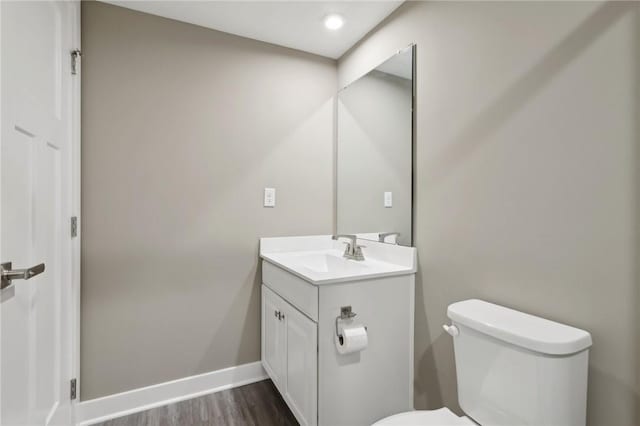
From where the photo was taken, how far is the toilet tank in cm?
89

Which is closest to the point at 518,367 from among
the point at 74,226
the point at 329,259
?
the point at 329,259

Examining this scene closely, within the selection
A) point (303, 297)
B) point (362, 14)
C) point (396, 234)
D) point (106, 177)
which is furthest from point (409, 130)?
point (106, 177)

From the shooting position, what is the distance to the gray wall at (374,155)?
5.68ft

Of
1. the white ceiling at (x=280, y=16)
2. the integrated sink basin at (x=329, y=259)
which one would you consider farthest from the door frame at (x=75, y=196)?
the integrated sink basin at (x=329, y=259)

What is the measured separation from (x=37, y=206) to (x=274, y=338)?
1.29 metres

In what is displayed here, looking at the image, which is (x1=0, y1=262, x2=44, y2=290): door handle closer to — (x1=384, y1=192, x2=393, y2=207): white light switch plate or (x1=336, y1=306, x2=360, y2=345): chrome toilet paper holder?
(x1=336, y1=306, x2=360, y2=345): chrome toilet paper holder

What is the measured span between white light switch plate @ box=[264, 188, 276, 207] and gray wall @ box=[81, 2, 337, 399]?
1.7 inches

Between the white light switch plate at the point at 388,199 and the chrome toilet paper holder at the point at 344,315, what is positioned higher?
the white light switch plate at the point at 388,199

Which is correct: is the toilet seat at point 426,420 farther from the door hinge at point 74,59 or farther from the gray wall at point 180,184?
the door hinge at point 74,59

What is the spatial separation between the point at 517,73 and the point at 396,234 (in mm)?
919

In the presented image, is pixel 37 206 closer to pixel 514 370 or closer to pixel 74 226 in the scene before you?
pixel 74 226

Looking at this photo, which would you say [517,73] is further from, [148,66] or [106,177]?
[106,177]

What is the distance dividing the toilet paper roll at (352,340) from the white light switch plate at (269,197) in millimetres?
1022

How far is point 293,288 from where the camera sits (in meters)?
1.61
